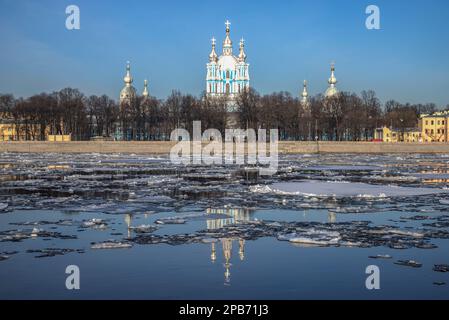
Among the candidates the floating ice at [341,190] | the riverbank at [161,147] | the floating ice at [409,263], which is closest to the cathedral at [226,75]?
the riverbank at [161,147]

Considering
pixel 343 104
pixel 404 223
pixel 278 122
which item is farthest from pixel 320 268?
pixel 343 104

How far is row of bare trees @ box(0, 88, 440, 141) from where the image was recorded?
90375 mm

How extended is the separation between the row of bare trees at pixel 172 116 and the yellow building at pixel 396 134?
3086 mm

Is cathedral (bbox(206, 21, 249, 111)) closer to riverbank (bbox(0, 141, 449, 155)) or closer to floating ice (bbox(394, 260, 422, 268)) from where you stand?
riverbank (bbox(0, 141, 449, 155))

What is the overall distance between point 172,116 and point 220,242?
8165cm

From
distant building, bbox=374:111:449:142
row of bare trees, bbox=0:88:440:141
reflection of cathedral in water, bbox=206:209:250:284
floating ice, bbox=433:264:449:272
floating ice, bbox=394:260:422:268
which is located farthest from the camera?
distant building, bbox=374:111:449:142

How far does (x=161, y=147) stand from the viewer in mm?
70750

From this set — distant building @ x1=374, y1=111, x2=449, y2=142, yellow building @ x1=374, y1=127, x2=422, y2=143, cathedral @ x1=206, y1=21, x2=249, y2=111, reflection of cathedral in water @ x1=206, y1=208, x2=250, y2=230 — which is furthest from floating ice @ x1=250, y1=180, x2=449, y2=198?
cathedral @ x1=206, y1=21, x2=249, y2=111

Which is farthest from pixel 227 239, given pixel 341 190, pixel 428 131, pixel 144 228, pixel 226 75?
pixel 226 75

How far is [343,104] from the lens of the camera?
95188 mm

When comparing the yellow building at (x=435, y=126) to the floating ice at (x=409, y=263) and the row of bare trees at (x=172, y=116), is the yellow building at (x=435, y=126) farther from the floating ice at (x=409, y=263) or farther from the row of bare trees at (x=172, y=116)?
the floating ice at (x=409, y=263)

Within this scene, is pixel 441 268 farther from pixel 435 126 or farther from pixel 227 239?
pixel 435 126

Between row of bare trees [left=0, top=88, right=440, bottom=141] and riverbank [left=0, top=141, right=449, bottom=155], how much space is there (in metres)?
16.3
